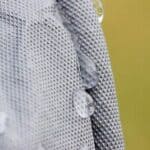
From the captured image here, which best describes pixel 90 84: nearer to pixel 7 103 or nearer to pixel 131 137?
pixel 7 103

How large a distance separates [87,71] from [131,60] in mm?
667

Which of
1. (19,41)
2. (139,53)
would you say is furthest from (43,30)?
(139,53)

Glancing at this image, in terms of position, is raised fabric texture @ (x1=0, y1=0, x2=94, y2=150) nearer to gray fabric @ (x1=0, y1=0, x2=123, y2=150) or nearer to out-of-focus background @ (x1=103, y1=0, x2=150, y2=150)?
gray fabric @ (x1=0, y1=0, x2=123, y2=150)

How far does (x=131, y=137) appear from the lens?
3.44 feet

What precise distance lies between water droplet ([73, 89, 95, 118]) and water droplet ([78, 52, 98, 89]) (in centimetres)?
1

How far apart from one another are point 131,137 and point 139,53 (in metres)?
0.21

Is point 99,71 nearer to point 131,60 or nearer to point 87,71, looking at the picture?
point 87,71

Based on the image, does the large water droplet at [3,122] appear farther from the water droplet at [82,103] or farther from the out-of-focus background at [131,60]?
the out-of-focus background at [131,60]

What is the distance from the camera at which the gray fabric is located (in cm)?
31

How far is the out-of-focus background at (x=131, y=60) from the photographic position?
0.98m

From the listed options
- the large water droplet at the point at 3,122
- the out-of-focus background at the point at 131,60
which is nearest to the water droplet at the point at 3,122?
the large water droplet at the point at 3,122

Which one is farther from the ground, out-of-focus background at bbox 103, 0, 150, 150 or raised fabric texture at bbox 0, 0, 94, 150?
raised fabric texture at bbox 0, 0, 94, 150

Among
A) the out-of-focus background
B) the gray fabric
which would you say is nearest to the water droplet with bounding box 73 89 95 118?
the gray fabric

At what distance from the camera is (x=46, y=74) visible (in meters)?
0.33
